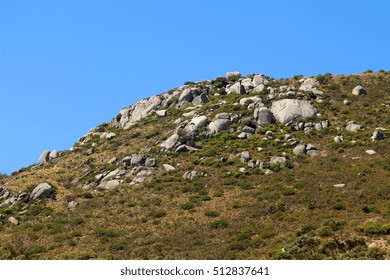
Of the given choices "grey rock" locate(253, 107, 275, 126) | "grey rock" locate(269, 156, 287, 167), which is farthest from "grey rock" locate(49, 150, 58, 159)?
"grey rock" locate(269, 156, 287, 167)

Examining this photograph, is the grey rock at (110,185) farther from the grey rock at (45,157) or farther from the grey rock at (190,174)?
the grey rock at (45,157)

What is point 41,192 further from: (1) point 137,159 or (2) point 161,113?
(2) point 161,113

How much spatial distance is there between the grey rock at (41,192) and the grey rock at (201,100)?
32.4 m

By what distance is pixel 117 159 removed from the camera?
64.4 m

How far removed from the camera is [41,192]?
56.1 metres

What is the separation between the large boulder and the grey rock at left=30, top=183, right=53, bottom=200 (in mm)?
34770

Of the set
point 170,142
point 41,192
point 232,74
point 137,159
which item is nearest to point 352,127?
point 170,142

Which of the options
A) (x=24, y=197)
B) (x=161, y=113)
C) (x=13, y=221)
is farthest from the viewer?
(x=161, y=113)

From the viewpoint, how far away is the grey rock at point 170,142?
65.2 meters

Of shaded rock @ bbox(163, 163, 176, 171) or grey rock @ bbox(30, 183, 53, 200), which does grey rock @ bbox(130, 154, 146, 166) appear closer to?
shaded rock @ bbox(163, 163, 176, 171)

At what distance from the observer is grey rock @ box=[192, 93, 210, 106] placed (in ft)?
263

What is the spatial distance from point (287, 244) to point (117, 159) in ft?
120

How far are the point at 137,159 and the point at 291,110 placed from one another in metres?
24.9

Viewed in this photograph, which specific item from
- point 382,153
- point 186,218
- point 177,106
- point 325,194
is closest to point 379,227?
point 325,194
